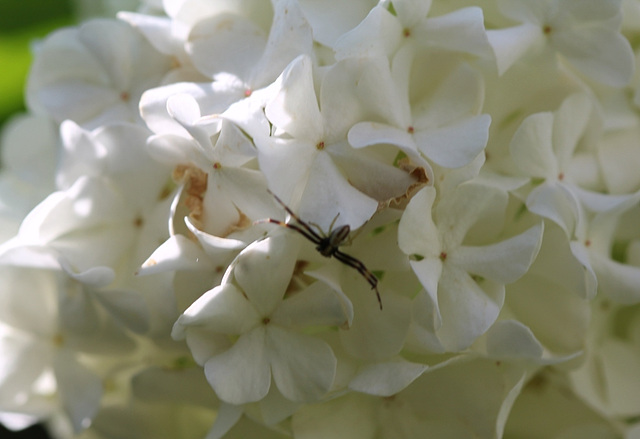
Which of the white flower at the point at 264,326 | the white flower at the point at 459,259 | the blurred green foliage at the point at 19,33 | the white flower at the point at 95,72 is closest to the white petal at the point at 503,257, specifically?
the white flower at the point at 459,259

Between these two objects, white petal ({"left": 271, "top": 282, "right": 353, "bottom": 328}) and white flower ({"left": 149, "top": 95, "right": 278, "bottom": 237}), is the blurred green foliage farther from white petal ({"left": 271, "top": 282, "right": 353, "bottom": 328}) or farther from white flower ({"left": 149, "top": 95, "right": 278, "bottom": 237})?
white petal ({"left": 271, "top": 282, "right": 353, "bottom": 328})

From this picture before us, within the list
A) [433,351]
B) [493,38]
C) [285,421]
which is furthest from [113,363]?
[493,38]

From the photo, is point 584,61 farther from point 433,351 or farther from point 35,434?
point 35,434

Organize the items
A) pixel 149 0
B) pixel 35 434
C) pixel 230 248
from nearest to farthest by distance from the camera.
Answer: pixel 230 248 < pixel 149 0 < pixel 35 434

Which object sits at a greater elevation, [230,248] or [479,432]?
[230,248]

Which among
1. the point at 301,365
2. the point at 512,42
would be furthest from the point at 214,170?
the point at 512,42

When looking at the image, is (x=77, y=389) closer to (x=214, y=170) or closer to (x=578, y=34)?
(x=214, y=170)

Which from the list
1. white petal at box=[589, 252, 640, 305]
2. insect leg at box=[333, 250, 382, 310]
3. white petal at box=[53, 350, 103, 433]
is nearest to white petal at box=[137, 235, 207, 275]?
insect leg at box=[333, 250, 382, 310]
